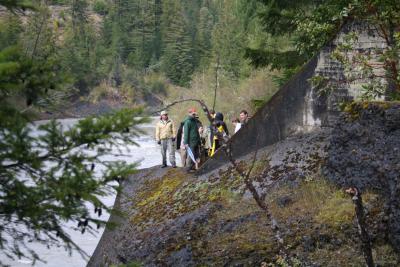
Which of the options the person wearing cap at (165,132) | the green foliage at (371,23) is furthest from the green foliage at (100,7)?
the green foliage at (371,23)

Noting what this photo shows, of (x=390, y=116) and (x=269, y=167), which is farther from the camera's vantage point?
(x=269, y=167)

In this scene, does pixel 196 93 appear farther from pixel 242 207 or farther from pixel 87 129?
pixel 87 129

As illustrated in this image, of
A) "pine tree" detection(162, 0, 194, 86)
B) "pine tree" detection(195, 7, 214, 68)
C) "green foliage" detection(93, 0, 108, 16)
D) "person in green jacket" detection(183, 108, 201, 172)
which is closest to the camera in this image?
"person in green jacket" detection(183, 108, 201, 172)

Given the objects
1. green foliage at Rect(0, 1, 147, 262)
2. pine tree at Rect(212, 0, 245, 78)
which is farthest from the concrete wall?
pine tree at Rect(212, 0, 245, 78)

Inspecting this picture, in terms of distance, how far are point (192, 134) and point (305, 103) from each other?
Result: 2.71m

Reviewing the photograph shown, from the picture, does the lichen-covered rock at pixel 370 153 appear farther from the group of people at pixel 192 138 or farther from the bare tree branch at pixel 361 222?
the group of people at pixel 192 138

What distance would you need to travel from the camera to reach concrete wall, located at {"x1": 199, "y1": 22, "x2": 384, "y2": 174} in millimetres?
11781

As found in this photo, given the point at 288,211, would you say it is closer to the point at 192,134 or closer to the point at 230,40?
the point at 192,134

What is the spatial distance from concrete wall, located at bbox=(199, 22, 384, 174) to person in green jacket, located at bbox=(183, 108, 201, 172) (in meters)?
0.60

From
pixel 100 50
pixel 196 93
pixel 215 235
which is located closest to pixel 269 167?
pixel 215 235

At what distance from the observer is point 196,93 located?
39500 millimetres

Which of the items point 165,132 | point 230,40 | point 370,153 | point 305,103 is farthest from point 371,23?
point 230,40

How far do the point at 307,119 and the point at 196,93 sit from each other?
27.2 m

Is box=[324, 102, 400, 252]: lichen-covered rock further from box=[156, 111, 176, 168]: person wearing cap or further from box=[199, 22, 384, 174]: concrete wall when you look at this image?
box=[156, 111, 176, 168]: person wearing cap
